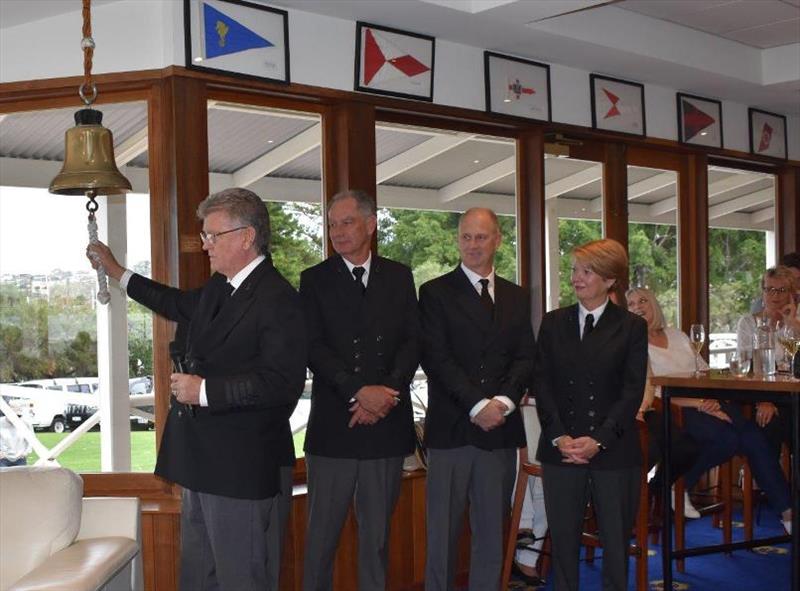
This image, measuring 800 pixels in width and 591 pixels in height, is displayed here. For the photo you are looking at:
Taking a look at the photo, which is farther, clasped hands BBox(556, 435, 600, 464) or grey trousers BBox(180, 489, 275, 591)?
clasped hands BBox(556, 435, 600, 464)

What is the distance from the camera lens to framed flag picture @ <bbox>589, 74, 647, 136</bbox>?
5.93 m

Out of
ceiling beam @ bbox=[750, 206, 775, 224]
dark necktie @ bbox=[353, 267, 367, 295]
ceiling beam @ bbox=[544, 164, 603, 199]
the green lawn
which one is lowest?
the green lawn

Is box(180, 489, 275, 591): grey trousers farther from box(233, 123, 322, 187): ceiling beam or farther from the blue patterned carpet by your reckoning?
the blue patterned carpet

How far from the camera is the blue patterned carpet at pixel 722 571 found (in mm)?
4852

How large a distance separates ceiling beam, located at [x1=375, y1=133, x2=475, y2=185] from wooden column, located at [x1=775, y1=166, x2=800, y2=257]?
10.8ft

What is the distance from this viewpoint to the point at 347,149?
4.76 meters

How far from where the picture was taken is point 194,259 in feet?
13.9

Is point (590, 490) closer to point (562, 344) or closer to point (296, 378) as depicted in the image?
point (562, 344)

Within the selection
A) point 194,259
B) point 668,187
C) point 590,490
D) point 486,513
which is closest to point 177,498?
point 194,259

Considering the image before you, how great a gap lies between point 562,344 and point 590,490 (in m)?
0.56

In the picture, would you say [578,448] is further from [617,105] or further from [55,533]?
[617,105]

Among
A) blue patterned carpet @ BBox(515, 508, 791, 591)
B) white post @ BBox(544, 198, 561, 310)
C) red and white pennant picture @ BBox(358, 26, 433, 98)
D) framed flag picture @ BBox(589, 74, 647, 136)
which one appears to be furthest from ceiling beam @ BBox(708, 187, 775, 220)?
red and white pennant picture @ BBox(358, 26, 433, 98)

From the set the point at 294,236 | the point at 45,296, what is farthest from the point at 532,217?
the point at 45,296

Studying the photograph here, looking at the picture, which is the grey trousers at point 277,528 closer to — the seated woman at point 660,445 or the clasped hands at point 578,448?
the clasped hands at point 578,448
